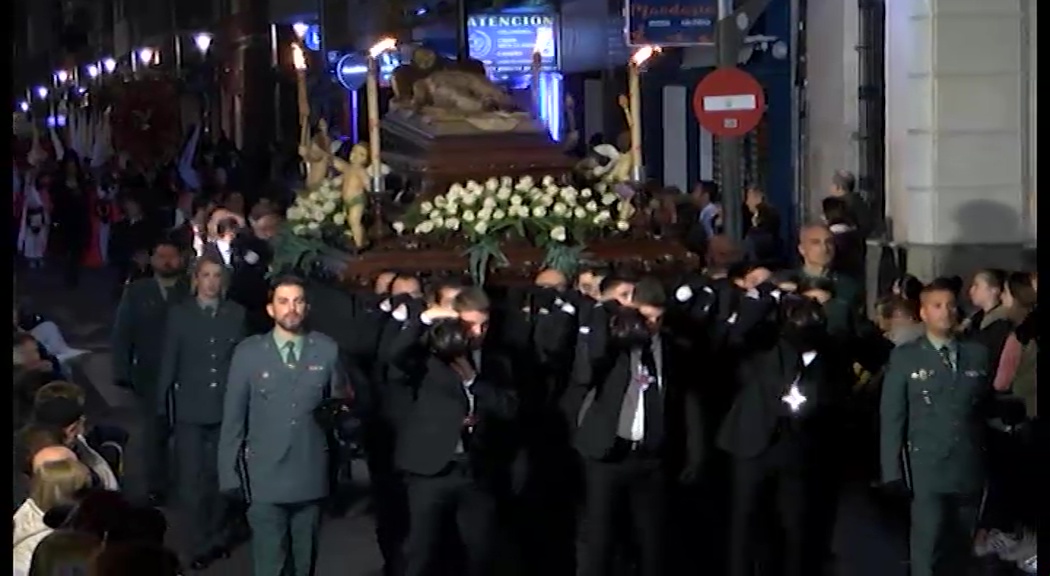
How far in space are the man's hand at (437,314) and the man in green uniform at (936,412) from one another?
6.51ft

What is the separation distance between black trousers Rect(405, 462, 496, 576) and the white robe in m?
17.6

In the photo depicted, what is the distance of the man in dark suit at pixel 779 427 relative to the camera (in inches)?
404

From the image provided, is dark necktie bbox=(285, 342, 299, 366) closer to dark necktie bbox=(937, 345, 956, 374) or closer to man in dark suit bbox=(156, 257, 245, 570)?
man in dark suit bbox=(156, 257, 245, 570)

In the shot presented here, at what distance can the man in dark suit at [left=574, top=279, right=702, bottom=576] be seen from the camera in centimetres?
1000

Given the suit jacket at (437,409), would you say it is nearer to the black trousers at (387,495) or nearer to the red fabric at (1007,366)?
the black trousers at (387,495)

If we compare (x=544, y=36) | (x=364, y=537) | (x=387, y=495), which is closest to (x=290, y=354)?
(x=387, y=495)

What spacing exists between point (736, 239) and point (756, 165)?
25.4ft

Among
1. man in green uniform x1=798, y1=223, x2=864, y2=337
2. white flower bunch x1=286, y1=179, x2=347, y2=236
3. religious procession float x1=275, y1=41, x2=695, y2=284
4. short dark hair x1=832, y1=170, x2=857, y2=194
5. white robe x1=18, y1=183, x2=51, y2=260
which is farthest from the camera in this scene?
white robe x1=18, y1=183, x2=51, y2=260

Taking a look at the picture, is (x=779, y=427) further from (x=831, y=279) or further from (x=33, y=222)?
(x=33, y=222)

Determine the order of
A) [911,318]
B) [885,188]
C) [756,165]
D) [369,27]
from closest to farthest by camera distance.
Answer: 1. [911,318]
2. [885,188]
3. [756,165]
4. [369,27]

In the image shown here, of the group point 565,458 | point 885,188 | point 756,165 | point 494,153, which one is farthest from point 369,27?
point 565,458

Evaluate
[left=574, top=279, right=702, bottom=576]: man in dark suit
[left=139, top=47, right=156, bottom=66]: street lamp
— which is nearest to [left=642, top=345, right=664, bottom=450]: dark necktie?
[left=574, top=279, right=702, bottom=576]: man in dark suit

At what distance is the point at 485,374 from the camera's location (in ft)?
33.7

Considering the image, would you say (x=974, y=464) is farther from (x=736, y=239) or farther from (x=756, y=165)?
(x=756, y=165)
